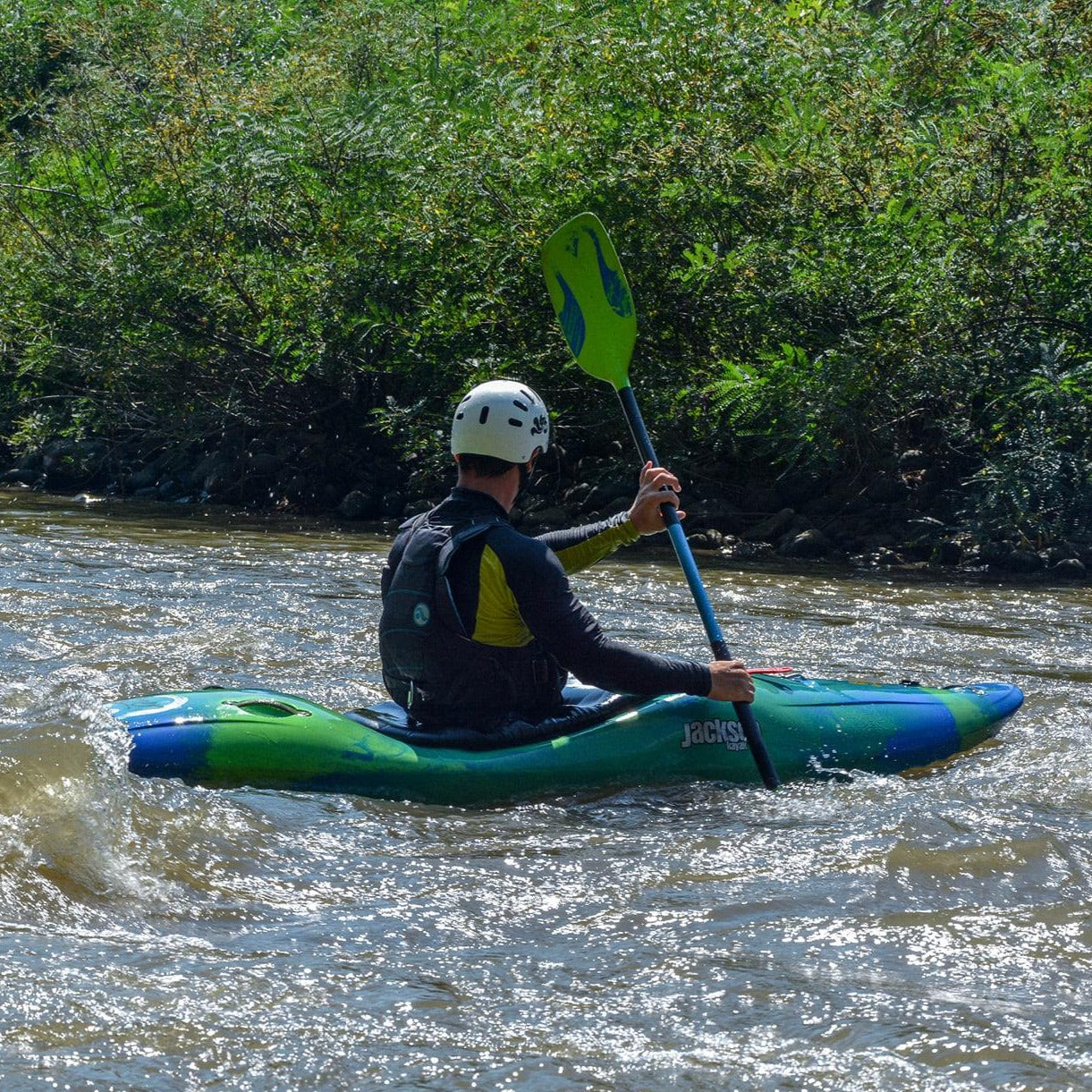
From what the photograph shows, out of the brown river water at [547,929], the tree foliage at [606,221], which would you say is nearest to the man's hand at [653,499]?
the brown river water at [547,929]

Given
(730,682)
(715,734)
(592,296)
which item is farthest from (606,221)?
(730,682)

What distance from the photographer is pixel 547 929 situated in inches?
111

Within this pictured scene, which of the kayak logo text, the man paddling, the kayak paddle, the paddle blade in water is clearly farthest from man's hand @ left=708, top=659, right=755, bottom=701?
the paddle blade in water

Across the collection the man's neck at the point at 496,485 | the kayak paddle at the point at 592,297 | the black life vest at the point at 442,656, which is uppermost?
the kayak paddle at the point at 592,297

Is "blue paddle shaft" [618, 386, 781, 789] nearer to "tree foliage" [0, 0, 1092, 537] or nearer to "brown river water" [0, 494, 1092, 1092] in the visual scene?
"brown river water" [0, 494, 1092, 1092]

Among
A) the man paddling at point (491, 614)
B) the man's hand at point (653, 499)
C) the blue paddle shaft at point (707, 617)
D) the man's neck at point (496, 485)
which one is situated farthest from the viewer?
the man's hand at point (653, 499)

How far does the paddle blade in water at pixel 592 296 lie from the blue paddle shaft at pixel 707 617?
0.40 meters

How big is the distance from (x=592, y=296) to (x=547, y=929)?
10.1 ft

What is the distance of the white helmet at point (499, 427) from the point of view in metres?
3.62

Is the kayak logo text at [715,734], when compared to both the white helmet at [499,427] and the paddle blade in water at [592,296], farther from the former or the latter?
the paddle blade in water at [592,296]

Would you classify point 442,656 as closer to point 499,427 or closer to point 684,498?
point 499,427

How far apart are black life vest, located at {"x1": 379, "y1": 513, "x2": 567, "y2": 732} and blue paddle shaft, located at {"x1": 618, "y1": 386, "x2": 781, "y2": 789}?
503mm

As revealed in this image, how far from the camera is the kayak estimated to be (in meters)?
3.65

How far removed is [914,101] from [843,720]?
6710 millimetres
